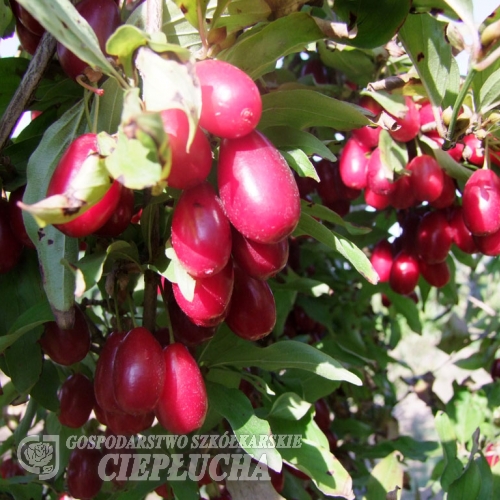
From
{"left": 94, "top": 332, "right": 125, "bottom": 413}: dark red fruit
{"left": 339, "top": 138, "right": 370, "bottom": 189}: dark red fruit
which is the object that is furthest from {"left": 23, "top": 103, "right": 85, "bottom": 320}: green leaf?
{"left": 339, "top": 138, "right": 370, "bottom": 189}: dark red fruit

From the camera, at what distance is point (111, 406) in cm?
74

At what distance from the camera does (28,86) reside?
0.73 meters

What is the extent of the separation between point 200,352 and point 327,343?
1.86 feet

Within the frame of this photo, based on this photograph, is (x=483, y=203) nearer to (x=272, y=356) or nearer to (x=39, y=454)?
(x=272, y=356)

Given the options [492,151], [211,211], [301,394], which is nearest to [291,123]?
[211,211]

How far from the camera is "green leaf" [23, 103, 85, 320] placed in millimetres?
597

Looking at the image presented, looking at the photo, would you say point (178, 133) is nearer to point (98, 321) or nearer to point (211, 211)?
point (211, 211)

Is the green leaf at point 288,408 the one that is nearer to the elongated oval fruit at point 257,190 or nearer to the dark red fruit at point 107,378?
the dark red fruit at point 107,378

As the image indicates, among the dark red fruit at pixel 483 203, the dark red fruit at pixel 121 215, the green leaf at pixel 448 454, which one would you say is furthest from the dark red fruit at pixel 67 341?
the green leaf at pixel 448 454

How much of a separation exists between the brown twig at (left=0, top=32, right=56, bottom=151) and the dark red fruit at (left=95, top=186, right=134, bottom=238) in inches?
7.7

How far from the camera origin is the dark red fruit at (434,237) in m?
1.09

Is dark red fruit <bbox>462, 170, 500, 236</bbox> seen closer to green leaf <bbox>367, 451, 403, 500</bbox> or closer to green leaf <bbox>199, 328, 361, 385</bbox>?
green leaf <bbox>199, 328, 361, 385</bbox>

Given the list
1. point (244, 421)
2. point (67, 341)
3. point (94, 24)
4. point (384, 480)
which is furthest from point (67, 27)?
point (384, 480)

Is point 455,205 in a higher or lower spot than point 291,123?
lower
